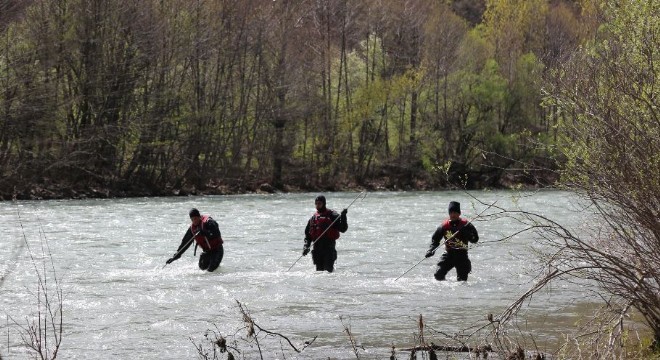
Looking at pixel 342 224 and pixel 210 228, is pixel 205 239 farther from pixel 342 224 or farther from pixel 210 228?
pixel 342 224

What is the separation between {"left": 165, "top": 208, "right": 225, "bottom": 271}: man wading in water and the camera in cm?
1617

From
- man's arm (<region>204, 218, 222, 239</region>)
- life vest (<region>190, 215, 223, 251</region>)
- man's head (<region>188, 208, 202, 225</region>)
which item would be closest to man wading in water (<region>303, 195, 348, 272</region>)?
man's arm (<region>204, 218, 222, 239</region>)

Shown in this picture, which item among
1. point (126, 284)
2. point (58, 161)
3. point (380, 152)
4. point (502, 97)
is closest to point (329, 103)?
point (380, 152)

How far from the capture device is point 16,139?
128 ft

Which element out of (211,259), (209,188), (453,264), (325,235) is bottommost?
(211,259)

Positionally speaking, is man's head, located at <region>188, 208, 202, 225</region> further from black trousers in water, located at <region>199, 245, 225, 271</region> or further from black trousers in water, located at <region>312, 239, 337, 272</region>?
black trousers in water, located at <region>312, 239, 337, 272</region>

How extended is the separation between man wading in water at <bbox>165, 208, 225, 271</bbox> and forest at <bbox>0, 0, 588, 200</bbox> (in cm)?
2079

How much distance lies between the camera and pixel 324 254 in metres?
16.9

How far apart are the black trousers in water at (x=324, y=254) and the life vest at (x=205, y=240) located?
5.79ft

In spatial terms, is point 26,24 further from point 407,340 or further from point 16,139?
point 407,340

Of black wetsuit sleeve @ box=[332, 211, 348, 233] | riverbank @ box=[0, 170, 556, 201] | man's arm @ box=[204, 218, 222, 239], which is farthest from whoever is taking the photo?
riverbank @ box=[0, 170, 556, 201]

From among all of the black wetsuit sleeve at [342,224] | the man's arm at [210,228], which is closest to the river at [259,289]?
the man's arm at [210,228]

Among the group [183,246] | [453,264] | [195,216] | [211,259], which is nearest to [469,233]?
[453,264]

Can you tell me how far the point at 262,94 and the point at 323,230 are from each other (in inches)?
1357
